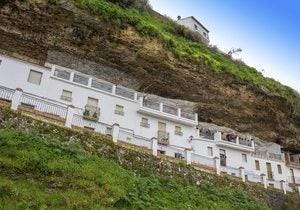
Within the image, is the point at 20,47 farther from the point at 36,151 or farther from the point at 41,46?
the point at 36,151

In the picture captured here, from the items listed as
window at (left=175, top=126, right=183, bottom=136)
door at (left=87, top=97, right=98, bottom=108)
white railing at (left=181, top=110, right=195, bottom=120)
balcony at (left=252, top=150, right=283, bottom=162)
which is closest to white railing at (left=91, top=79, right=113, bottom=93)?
door at (left=87, top=97, right=98, bottom=108)

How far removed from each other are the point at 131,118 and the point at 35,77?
26.5 feet

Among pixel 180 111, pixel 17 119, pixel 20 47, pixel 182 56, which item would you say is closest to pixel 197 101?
pixel 180 111

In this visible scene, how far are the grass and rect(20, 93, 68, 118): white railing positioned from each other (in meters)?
3.63

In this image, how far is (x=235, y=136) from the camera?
39.8 m

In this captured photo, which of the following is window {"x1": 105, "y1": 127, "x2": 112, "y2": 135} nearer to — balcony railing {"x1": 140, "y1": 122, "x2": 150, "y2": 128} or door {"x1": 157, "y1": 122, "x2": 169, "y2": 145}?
balcony railing {"x1": 140, "y1": 122, "x2": 150, "y2": 128}

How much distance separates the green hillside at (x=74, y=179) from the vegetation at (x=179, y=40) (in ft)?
34.2

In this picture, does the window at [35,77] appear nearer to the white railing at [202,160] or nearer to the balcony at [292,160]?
the white railing at [202,160]

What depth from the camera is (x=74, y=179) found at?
1873 cm

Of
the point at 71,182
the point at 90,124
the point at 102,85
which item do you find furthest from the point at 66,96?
the point at 71,182

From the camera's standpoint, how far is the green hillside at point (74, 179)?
16.9 meters

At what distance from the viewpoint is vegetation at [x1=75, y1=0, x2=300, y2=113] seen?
30203mm

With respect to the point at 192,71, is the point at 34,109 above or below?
below

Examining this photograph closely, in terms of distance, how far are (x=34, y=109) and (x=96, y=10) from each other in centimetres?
904
